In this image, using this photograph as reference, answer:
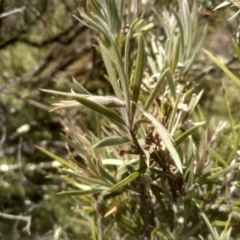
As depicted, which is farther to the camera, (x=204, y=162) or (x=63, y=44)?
(x=63, y=44)

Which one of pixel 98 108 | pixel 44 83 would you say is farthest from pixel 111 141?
pixel 44 83

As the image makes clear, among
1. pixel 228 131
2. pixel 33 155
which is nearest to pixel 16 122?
pixel 33 155

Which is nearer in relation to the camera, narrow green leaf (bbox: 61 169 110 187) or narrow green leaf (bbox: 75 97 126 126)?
narrow green leaf (bbox: 75 97 126 126)

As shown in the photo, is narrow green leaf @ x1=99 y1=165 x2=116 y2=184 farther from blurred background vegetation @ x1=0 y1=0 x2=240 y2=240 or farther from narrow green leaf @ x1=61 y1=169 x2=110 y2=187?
blurred background vegetation @ x1=0 y1=0 x2=240 y2=240

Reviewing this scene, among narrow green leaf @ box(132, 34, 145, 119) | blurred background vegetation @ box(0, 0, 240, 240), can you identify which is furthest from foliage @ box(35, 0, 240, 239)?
blurred background vegetation @ box(0, 0, 240, 240)

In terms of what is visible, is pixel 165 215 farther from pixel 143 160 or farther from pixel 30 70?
pixel 30 70

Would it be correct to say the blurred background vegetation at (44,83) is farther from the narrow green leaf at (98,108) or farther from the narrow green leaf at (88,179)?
the narrow green leaf at (98,108)
